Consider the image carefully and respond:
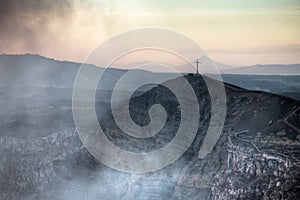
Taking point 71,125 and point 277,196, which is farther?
point 71,125

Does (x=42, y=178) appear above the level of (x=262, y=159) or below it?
below

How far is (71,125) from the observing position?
134625 millimetres

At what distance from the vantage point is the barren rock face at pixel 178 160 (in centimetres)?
8406

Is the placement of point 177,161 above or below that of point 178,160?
below

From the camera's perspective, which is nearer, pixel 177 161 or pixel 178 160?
pixel 177 161

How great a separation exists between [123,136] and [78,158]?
1117 centimetres

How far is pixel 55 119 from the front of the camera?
148 meters

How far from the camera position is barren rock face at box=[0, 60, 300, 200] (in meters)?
84.1

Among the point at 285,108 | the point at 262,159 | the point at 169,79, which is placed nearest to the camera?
the point at 262,159

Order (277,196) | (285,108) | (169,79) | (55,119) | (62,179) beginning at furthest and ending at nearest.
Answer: (55,119) → (169,79) → (62,179) → (285,108) → (277,196)

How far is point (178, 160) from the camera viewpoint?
107m

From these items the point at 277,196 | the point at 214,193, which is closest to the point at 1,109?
the point at 214,193

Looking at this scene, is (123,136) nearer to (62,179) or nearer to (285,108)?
(62,179)

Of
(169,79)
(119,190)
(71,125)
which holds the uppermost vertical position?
(169,79)
